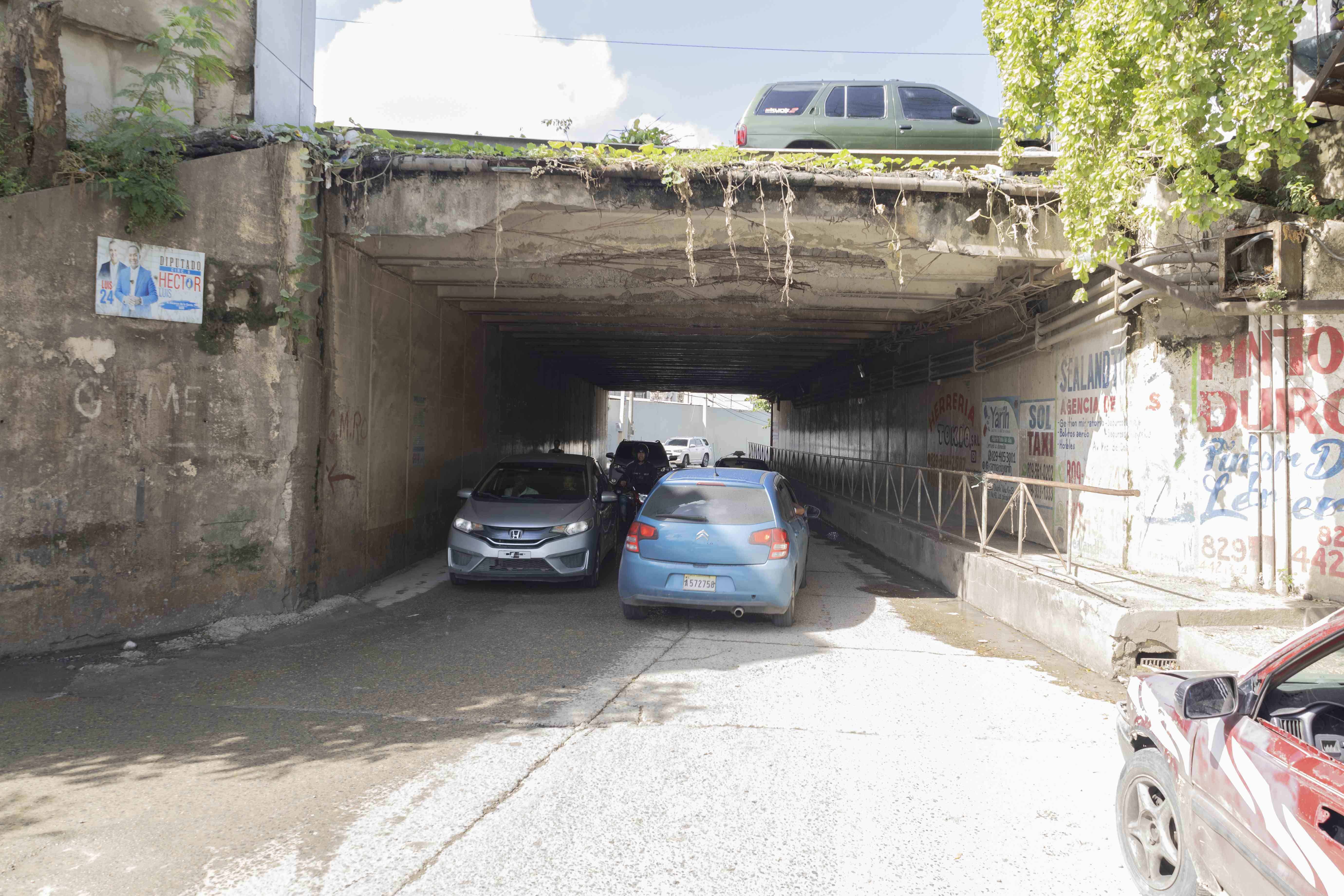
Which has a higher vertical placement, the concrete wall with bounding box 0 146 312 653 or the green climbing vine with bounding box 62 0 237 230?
the green climbing vine with bounding box 62 0 237 230

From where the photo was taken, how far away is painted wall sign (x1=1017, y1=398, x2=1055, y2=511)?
36.1 feet

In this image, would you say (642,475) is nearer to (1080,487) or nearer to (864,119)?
(864,119)

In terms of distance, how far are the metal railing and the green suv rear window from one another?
18.2ft

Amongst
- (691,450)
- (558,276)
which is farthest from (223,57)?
(691,450)

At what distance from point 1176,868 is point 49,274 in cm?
875

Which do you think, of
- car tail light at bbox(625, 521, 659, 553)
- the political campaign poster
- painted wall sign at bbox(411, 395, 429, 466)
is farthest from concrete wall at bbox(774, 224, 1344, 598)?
the political campaign poster

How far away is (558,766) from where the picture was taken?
15.4ft

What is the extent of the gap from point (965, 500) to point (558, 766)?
24.8 ft

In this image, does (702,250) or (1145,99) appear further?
(702,250)

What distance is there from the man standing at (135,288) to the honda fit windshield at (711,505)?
498cm

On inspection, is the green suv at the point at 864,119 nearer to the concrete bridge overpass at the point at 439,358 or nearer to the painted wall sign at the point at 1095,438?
the concrete bridge overpass at the point at 439,358

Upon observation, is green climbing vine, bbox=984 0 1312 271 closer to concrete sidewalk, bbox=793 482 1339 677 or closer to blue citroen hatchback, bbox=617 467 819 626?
concrete sidewalk, bbox=793 482 1339 677

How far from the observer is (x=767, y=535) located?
8.10 metres

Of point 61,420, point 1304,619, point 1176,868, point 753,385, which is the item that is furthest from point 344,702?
point 753,385
